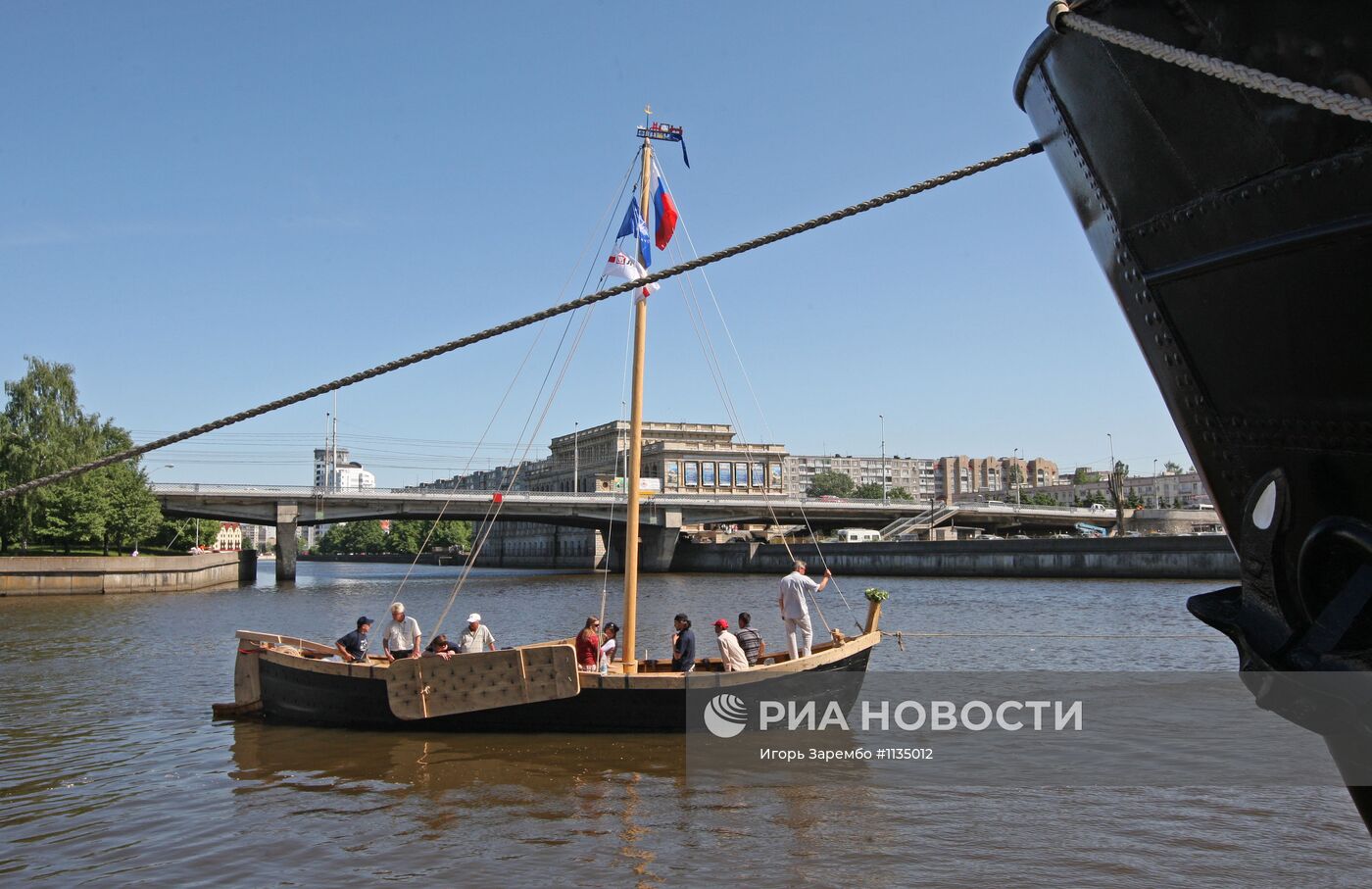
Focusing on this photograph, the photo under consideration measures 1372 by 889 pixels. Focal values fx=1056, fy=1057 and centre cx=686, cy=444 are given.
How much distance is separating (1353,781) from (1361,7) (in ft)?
10.6

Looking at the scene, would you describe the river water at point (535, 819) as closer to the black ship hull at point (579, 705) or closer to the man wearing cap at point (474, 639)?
the black ship hull at point (579, 705)

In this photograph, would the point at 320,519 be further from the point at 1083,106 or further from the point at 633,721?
the point at 1083,106

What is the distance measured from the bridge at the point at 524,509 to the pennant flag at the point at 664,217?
1899 inches

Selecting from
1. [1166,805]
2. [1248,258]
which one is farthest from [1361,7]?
[1166,805]

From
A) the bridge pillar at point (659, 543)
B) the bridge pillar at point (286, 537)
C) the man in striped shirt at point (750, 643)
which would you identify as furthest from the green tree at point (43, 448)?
the man in striped shirt at point (750, 643)

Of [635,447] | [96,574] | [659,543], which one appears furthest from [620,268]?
[659,543]

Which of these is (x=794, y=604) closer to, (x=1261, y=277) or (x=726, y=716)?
(x=726, y=716)

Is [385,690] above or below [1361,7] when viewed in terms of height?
below

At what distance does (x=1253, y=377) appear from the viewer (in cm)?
456

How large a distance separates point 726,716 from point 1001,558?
207 feet

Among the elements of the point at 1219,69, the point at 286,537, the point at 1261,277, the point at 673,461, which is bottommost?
the point at 286,537

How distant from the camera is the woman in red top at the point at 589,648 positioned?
1568 centimetres

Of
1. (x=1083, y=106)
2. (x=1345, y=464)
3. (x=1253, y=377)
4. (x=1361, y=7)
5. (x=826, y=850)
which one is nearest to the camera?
(x=1361, y=7)

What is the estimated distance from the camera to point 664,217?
18344 millimetres
